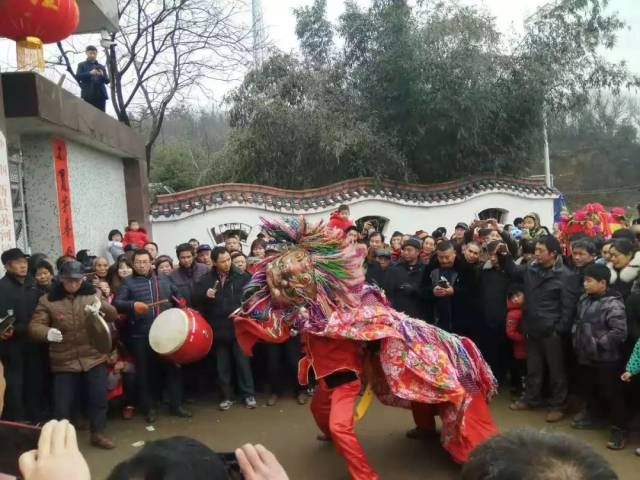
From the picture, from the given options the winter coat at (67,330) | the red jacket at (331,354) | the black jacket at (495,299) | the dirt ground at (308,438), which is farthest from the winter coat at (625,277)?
the winter coat at (67,330)

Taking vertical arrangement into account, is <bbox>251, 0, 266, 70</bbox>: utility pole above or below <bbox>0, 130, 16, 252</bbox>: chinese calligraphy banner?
above

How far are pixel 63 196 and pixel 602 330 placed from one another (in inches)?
242

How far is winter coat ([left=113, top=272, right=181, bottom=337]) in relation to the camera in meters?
5.11

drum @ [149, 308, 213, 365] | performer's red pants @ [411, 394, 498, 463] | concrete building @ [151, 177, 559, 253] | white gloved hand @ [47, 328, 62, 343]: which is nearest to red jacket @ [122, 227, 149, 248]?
concrete building @ [151, 177, 559, 253]

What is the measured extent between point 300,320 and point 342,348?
0.31 metres

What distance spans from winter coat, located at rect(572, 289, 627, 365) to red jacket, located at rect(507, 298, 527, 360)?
796mm

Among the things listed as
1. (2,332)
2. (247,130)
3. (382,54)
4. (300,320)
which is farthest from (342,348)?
(382,54)

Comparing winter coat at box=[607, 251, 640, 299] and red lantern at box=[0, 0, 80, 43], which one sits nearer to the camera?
winter coat at box=[607, 251, 640, 299]

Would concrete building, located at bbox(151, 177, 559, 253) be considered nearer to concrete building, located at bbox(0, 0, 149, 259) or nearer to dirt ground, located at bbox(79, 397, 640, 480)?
concrete building, located at bbox(0, 0, 149, 259)

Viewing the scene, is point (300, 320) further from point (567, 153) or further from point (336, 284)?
point (567, 153)

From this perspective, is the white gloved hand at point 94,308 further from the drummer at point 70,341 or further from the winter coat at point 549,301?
the winter coat at point 549,301

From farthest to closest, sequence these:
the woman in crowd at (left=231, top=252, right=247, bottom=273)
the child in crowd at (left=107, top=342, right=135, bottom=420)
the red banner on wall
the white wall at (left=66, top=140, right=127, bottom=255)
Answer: the white wall at (left=66, top=140, right=127, bottom=255) < the red banner on wall < the woman in crowd at (left=231, top=252, right=247, bottom=273) < the child in crowd at (left=107, top=342, right=135, bottom=420)

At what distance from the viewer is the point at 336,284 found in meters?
3.73

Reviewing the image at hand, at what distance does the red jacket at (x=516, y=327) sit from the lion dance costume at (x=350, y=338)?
1.46 m
